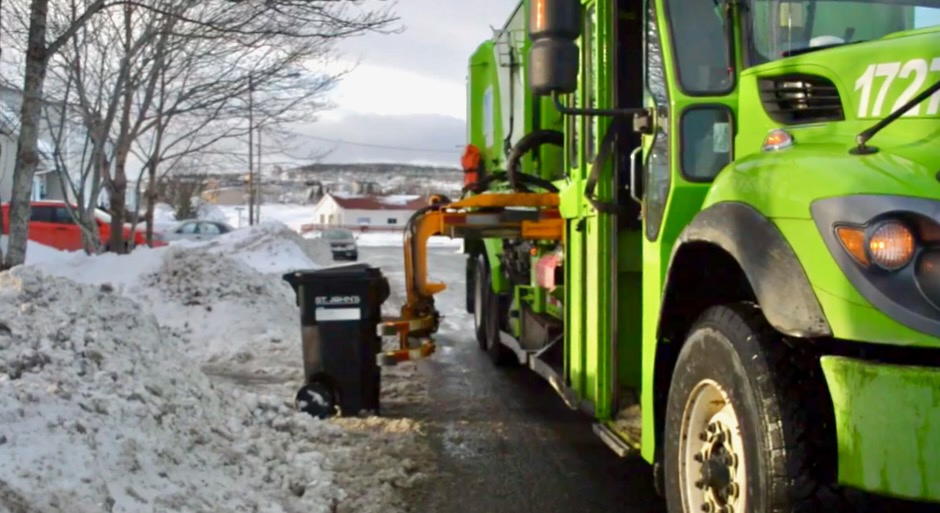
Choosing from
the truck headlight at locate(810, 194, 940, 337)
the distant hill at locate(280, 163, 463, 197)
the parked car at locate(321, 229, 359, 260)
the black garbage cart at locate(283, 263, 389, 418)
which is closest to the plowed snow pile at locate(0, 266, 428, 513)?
the black garbage cart at locate(283, 263, 389, 418)

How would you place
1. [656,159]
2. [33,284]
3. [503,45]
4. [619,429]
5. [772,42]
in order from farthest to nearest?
[503,45] < [33,284] < [619,429] < [656,159] < [772,42]

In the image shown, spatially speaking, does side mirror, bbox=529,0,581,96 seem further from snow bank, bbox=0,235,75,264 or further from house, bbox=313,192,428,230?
house, bbox=313,192,428,230

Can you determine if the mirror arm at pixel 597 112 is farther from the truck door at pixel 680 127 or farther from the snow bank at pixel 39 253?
the snow bank at pixel 39 253

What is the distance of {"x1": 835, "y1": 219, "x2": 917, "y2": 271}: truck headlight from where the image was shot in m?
2.69

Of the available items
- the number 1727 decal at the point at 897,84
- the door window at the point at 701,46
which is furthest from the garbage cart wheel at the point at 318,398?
the number 1727 decal at the point at 897,84

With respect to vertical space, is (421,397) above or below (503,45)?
below

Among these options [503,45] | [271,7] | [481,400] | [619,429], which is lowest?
[481,400]

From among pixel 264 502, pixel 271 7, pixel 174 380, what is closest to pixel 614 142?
pixel 264 502

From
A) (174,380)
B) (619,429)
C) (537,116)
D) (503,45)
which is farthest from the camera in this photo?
(503,45)

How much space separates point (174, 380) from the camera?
5.95m

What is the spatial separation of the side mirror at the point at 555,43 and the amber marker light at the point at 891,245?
5.63ft

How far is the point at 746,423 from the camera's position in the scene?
10.4 feet

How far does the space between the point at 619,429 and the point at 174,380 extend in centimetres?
282

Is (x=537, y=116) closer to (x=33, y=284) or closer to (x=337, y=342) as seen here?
(x=337, y=342)
